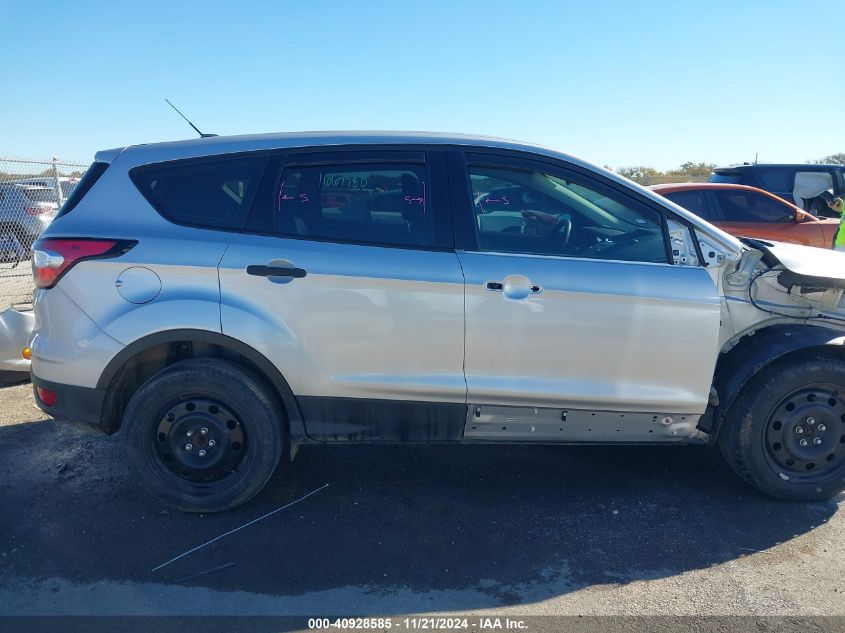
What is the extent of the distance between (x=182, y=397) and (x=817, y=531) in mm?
3427

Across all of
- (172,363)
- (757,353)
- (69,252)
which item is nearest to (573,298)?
(757,353)

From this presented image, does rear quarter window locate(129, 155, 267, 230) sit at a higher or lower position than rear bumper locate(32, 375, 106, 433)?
higher

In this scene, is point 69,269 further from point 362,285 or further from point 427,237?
point 427,237

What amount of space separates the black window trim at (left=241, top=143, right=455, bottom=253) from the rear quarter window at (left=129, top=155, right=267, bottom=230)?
0.07 metres

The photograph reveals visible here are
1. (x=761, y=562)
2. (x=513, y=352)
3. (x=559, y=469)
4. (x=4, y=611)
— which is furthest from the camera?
(x=559, y=469)

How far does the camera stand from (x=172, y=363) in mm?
3594

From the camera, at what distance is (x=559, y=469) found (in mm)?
4172

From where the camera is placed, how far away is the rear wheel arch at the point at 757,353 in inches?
140

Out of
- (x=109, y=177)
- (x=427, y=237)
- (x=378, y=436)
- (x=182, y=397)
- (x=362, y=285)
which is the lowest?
(x=378, y=436)

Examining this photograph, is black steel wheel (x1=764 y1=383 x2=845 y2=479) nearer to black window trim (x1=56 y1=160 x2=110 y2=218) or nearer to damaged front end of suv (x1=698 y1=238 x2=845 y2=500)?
damaged front end of suv (x1=698 y1=238 x2=845 y2=500)

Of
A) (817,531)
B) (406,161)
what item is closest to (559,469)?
(817,531)

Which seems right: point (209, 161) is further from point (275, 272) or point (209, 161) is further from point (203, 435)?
point (203, 435)

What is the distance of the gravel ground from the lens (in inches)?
114

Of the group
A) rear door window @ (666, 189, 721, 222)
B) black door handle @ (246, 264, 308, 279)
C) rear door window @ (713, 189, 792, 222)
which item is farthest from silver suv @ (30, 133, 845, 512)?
rear door window @ (713, 189, 792, 222)
